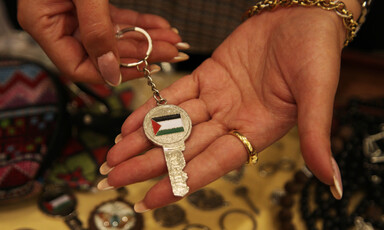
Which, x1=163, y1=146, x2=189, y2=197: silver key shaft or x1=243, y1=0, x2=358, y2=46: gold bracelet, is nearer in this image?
x1=163, y1=146, x2=189, y2=197: silver key shaft

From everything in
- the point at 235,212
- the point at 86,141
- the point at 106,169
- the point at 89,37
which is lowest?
the point at 235,212

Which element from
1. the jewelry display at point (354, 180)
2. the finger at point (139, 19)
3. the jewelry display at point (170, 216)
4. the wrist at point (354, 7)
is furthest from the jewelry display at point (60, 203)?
the wrist at point (354, 7)

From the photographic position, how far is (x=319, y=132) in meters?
0.84

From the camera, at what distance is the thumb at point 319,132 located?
2.67 feet

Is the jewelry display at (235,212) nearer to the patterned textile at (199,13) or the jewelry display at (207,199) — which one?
the jewelry display at (207,199)

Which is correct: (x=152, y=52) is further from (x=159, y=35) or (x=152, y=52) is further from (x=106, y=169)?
(x=106, y=169)

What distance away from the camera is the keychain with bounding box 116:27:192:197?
0.90 m

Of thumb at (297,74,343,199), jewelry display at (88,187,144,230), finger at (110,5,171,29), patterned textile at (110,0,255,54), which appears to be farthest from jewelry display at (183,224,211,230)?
patterned textile at (110,0,255,54)

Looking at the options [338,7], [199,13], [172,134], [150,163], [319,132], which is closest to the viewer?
[319,132]

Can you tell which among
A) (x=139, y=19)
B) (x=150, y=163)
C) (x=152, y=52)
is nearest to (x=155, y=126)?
(x=150, y=163)

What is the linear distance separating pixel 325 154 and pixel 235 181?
24.6 inches

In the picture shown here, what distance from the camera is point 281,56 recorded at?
1.08 meters

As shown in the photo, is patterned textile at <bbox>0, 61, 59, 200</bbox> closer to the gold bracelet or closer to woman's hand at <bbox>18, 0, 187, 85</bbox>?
woman's hand at <bbox>18, 0, 187, 85</bbox>

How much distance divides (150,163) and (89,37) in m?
0.45
